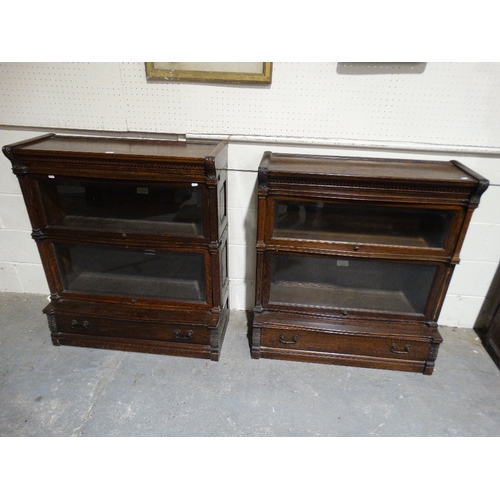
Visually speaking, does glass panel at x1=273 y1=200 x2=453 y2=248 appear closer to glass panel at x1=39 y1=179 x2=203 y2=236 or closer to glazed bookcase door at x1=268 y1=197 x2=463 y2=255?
glazed bookcase door at x1=268 y1=197 x2=463 y2=255

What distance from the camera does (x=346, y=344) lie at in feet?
6.66

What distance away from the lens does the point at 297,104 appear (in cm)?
191

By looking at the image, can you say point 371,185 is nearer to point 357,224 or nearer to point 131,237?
point 357,224

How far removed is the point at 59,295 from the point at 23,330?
442mm

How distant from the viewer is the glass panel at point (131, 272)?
6.86 feet

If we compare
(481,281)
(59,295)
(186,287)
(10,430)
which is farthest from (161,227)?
(481,281)

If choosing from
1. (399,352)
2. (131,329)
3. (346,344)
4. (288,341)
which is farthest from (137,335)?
(399,352)

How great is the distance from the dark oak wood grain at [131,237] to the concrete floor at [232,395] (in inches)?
5.9

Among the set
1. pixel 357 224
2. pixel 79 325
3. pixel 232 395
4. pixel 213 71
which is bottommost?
pixel 232 395

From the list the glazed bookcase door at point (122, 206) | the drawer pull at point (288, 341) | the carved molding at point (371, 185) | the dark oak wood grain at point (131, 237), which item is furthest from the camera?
the drawer pull at point (288, 341)

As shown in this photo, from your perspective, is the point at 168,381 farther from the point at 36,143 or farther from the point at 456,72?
the point at 456,72

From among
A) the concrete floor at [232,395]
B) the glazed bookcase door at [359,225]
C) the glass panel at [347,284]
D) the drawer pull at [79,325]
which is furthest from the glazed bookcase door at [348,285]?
the drawer pull at [79,325]

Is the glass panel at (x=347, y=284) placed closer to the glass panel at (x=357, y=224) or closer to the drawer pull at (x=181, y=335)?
the glass panel at (x=357, y=224)

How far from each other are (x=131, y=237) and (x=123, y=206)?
0.23m
